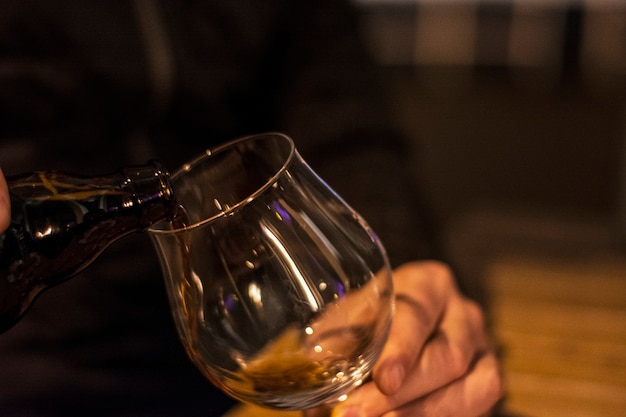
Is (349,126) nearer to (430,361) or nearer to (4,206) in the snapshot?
(430,361)

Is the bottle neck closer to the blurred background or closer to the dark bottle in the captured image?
the dark bottle

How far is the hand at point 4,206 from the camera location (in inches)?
11.3

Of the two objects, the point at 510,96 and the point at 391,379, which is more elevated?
the point at 391,379

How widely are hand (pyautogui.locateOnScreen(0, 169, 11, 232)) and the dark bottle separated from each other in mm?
15

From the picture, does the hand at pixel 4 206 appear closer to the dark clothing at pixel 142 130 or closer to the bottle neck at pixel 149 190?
the bottle neck at pixel 149 190

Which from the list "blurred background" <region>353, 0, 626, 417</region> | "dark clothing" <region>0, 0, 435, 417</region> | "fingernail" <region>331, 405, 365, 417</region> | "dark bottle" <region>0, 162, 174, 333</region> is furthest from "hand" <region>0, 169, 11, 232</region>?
"blurred background" <region>353, 0, 626, 417</region>

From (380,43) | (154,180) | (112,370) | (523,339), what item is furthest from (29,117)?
(380,43)

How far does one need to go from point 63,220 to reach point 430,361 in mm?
222

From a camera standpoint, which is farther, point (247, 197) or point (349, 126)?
point (349, 126)

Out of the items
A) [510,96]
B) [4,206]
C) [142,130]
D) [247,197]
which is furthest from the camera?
[510,96]

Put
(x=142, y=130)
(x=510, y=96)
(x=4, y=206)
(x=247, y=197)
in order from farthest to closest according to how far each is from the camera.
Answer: (x=510, y=96), (x=142, y=130), (x=247, y=197), (x=4, y=206)

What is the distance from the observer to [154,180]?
1.11 feet

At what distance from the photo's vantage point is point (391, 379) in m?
0.39

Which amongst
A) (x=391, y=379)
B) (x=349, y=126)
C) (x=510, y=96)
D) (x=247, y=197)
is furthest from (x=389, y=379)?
(x=510, y=96)
